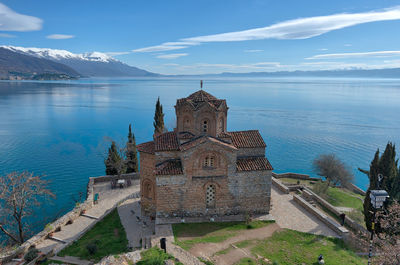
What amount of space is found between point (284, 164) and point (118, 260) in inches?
1626

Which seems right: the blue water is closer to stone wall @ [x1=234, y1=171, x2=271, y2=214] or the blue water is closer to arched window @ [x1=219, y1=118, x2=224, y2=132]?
stone wall @ [x1=234, y1=171, x2=271, y2=214]

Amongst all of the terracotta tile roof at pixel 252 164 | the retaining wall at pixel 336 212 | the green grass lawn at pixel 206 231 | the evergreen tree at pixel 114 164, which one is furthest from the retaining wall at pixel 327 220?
the evergreen tree at pixel 114 164

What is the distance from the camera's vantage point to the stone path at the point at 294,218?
18641mm

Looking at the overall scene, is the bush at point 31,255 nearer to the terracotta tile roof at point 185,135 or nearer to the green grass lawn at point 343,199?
the terracotta tile roof at point 185,135

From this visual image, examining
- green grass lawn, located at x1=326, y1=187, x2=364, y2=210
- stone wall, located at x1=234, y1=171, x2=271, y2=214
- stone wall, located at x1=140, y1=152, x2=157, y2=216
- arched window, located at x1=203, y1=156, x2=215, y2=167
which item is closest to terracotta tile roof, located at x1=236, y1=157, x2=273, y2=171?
stone wall, located at x1=234, y1=171, x2=271, y2=214

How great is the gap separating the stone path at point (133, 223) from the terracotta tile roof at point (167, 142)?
589cm

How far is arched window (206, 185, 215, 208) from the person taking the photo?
1973 centimetres

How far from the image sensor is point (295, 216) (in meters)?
20.5

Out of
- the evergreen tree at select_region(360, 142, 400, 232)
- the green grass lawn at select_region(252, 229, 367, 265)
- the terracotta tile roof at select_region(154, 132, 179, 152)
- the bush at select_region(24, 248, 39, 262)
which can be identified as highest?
the terracotta tile roof at select_region(154, 132, 179, 152)

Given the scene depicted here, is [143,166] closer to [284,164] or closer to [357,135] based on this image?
[284,164]

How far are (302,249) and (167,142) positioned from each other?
38.0 feet

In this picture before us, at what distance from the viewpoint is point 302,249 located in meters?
16.1

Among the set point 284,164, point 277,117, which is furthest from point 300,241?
point 277,117

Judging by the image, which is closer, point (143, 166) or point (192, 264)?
point (192, 264)
